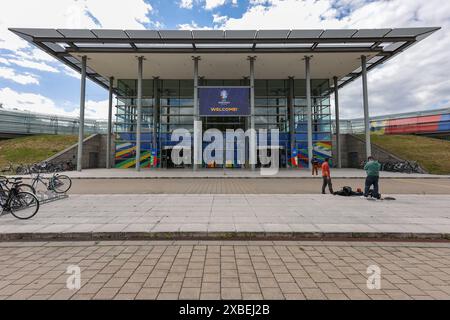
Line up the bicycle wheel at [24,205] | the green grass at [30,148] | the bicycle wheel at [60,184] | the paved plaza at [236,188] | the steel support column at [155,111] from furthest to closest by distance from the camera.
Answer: the steel support column at [155,111] < the green grass at [30,148] < the paved plaza at [236,188] < the bicycle wheel at [60,184] < the bicycle wheel at [24,205]

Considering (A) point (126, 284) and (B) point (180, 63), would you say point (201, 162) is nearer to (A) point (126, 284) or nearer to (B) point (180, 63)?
(B) point (180, 63)

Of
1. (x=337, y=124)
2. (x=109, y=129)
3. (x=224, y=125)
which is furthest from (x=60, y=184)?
(x=337, y=124)

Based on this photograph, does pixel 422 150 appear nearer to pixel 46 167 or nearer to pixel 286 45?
pixel 286 45

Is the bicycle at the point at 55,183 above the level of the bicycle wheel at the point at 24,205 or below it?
above

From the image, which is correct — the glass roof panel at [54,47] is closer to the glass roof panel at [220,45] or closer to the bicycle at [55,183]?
the glass roof panel at [220,45]

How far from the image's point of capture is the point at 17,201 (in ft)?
22.0

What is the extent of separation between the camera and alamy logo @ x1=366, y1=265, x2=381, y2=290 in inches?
123

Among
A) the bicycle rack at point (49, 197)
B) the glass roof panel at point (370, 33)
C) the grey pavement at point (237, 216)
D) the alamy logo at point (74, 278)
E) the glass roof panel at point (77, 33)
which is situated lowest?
the alamy logo at point (74, 278)

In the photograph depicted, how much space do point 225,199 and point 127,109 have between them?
2445 centimetres

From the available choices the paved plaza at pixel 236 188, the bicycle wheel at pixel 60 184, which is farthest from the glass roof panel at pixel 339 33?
the bicycle wheel at pixel 60 184

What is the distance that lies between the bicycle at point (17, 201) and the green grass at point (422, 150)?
2867cm

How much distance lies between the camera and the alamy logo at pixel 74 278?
3.14m

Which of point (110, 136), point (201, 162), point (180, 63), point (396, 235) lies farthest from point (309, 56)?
point (110, 136)

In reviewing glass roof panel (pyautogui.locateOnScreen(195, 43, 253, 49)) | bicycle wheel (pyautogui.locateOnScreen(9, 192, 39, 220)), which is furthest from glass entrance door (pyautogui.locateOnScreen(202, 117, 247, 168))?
bicycle wheel (pyautogui.locateOnScreen(9, 192, 39, 220))
